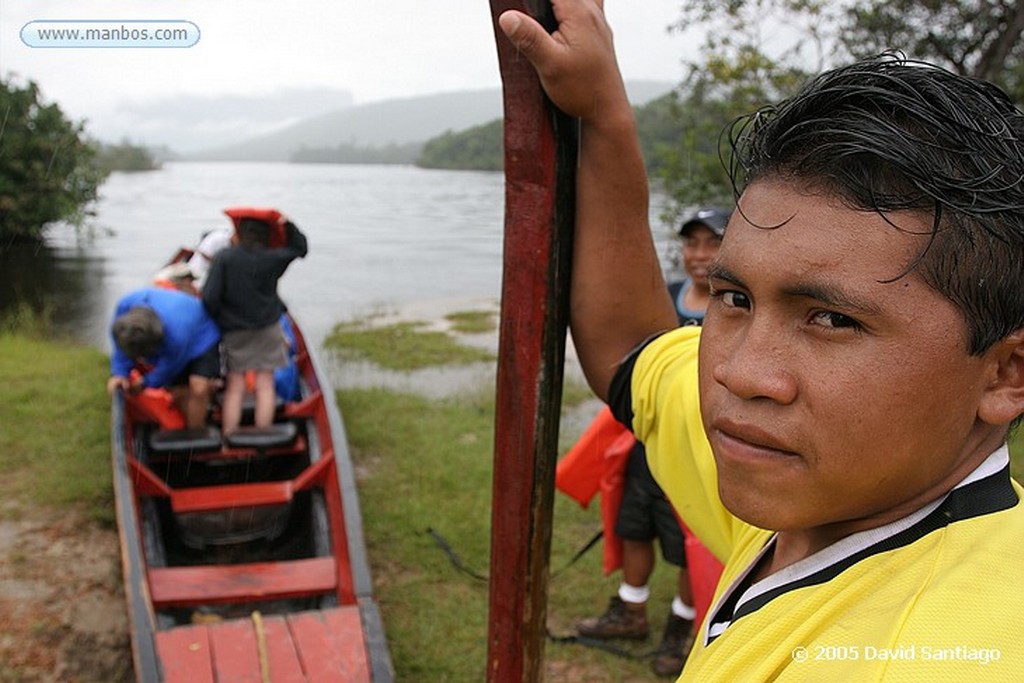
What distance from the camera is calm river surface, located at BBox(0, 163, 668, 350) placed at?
15.7 m

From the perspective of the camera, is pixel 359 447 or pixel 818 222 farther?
pixel 359 447

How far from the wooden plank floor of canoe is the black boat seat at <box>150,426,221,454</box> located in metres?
1.80

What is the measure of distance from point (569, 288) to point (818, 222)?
541 millimetres

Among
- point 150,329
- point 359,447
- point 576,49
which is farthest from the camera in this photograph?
point 359,447

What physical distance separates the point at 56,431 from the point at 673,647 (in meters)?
4.75

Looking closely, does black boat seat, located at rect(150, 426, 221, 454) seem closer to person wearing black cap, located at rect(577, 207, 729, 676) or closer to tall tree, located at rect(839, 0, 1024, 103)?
person wearing black cap, located at rect(577, 207, 729, 676)

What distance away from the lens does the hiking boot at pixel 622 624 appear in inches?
155

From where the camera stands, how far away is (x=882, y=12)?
31.3 feet

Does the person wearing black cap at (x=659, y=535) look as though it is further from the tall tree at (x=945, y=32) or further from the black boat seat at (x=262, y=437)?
the tall tree at (x=945, y=32)

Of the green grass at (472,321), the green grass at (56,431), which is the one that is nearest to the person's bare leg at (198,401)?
the green grass at (56,431)

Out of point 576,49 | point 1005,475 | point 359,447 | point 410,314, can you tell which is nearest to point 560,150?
point 576,49

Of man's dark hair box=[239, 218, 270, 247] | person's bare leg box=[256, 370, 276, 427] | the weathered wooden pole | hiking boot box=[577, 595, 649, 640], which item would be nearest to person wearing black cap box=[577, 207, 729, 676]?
hiking boot box=[577, 595, 649, 640]

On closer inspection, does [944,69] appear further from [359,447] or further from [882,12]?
[882,12]

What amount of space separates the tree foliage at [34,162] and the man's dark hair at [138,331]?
29.6 feet
